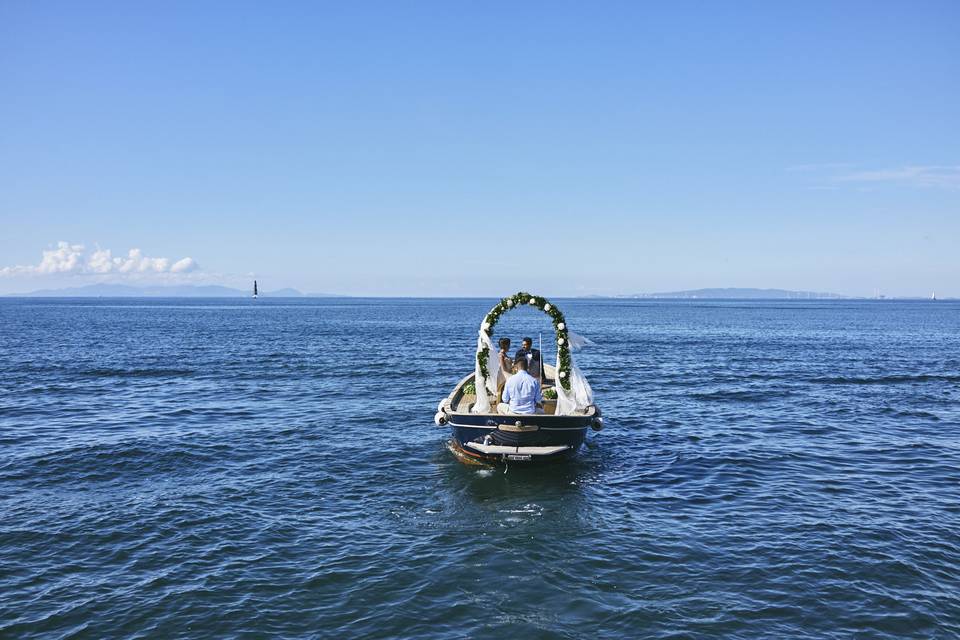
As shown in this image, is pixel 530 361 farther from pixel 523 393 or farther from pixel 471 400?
pixel 523 393

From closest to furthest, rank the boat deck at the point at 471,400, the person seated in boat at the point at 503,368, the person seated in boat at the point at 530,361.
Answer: the person seated in boat at the point at 503,368
the boat deck at the point at 471,400
the person seated in boat at the point at 530,361

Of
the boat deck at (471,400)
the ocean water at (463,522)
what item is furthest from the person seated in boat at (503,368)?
the ocean water at (463,522)

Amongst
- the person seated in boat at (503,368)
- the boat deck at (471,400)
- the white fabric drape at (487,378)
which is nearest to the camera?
the white fabric drape at (487,378)

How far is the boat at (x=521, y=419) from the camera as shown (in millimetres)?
16156

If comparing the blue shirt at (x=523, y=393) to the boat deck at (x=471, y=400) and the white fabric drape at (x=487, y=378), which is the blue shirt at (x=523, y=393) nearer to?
the white fabric drape at (x=487, y=378)

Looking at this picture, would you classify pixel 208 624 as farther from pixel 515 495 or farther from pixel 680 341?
pixel 680 341

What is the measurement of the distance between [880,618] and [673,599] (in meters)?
2.99

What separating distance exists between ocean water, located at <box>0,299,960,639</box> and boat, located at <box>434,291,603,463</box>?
2.59 feet

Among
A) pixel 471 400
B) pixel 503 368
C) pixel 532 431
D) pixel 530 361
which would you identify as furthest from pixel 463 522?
pixel 471 400

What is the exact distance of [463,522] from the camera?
13.5m

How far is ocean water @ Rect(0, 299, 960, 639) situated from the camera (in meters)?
9.69

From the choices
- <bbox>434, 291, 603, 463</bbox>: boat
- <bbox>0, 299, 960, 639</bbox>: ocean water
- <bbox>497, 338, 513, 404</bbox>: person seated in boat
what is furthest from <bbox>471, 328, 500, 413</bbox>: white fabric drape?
<bbox>0, 299, 960, 639</bbox>: ocean water

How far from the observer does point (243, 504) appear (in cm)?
1445

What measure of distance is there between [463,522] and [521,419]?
3448 millimetres
